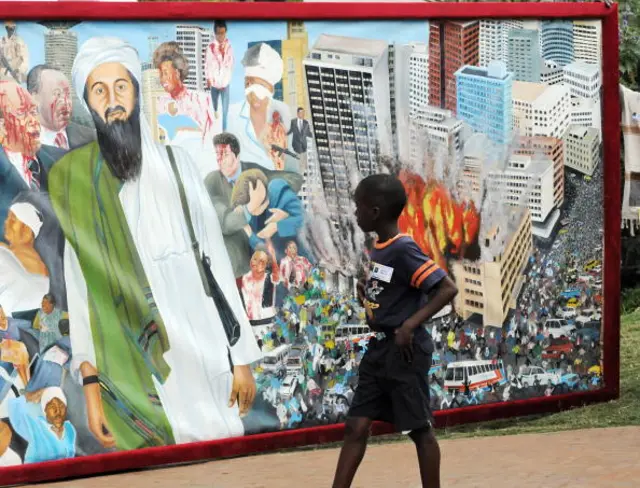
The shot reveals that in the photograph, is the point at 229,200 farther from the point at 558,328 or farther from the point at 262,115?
the point at 558,328

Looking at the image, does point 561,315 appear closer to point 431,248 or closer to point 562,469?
point 431,248

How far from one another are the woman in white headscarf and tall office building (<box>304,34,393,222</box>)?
5.59ft

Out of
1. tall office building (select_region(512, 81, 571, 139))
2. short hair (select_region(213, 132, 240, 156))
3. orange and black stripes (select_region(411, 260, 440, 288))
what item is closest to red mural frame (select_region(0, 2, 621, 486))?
tall office building (select_region(512, 81, 571, 139))

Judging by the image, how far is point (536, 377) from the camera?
8.06m

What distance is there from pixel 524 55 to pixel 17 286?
3.54 m

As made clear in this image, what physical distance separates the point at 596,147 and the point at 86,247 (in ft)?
11.6

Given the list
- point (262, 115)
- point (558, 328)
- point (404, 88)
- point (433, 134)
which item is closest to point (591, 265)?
point (558, 328)

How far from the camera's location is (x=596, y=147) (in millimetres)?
8297

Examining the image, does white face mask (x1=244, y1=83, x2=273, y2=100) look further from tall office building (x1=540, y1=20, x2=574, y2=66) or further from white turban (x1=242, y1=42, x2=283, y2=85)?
tall office building (x1=540, y1=20, x2=574, y2=66)

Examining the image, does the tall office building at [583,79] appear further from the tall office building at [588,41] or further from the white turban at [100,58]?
the white turban at [100,58]

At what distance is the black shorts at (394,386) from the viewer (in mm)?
5184

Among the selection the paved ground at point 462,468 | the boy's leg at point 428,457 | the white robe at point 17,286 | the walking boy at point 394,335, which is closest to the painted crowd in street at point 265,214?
the white robe at point 17,286

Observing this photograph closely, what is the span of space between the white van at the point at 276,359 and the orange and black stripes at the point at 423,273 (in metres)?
2.00

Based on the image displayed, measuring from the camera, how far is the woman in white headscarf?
20.2 ft
